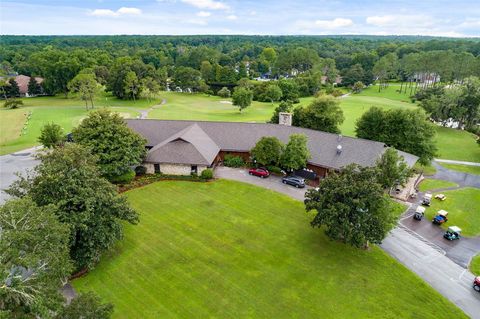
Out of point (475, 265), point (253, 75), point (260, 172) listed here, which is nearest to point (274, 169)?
point (260, 172)

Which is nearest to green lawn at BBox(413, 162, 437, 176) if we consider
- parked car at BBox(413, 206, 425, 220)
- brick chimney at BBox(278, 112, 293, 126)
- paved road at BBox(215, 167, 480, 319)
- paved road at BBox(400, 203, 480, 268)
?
parked car at BBox(413, 206, 425, 220)

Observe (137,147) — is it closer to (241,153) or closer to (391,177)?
(241,153)

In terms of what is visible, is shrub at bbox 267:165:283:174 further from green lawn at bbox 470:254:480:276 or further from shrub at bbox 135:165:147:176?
green lawn at bbox 470:254:480:276

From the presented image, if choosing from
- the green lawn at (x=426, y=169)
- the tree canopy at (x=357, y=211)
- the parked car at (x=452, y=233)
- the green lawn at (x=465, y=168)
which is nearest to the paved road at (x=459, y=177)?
the green lawn at (x=426, y=169)

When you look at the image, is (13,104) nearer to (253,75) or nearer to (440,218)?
(253,75)

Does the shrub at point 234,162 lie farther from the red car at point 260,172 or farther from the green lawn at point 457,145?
the green lawn at point 457,145

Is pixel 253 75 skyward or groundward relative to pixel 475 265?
skyward
